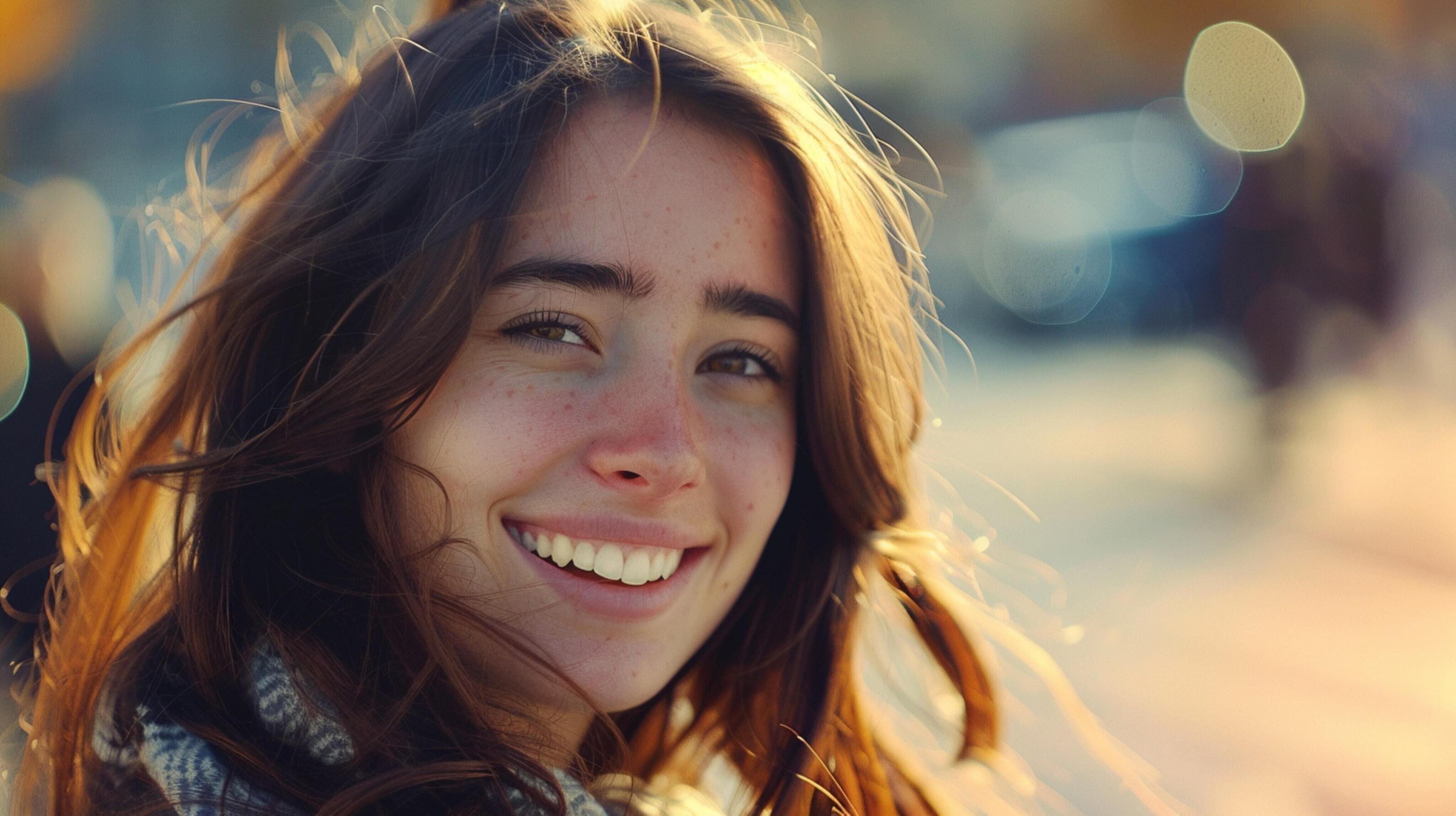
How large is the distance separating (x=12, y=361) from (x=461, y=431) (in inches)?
115

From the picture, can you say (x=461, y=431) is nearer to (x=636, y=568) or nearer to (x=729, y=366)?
(x=636, y=568)

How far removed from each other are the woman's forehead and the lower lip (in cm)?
41

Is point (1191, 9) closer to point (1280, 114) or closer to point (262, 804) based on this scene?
point (1280, 114)

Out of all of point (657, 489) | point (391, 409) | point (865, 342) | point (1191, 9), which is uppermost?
point (1191, 9)

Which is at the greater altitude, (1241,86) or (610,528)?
(1241,86)

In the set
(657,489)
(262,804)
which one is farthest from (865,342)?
(262,804)

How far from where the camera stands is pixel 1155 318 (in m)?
14.8

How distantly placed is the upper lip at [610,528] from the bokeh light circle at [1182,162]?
398 inches

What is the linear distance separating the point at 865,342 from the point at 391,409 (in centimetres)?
82

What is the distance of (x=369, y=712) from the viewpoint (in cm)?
140

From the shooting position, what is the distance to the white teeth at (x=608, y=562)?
1.56 m

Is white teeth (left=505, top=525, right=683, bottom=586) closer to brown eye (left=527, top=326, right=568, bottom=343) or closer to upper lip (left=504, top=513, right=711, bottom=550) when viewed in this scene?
upper lip (left=504, top=513, right=711, bottom=550)

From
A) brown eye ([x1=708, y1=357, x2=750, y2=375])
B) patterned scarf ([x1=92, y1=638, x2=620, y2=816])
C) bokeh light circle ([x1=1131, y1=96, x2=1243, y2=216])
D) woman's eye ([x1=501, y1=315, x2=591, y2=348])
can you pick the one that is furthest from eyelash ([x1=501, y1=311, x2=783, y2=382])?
bokeh light circle ([x1=1131, y1=96, x2=1243, y2=216])

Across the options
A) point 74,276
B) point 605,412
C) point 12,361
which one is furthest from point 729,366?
point 74,276
